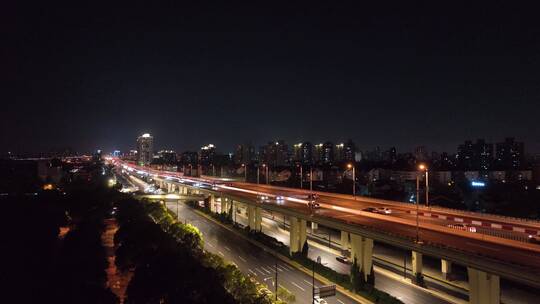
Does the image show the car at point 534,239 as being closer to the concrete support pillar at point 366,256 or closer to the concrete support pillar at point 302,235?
the concrete support pillar at point 366,256

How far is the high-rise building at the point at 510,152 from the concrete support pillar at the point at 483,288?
6004 inches

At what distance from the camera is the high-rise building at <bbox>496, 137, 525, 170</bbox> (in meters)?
160

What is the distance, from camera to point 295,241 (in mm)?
43938

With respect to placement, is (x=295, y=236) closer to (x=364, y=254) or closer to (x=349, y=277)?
(x=349, y=277)

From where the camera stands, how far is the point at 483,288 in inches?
925

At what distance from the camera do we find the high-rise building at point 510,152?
16012 centimetres

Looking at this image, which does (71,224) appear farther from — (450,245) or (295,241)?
(450,245)

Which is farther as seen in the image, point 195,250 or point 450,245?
point 195,250

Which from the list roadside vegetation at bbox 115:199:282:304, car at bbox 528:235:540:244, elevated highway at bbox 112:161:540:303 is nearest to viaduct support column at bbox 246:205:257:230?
elevated highway at bbox 112:161:540:303

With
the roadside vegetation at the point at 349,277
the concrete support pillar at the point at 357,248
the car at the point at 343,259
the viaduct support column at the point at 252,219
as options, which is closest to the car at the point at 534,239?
the roadside vegetation at the point at 349,277

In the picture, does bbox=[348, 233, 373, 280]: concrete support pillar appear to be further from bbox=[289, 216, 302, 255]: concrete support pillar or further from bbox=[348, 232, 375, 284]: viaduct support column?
bbox=[289, 216, 302, 255]: concrete support pillar

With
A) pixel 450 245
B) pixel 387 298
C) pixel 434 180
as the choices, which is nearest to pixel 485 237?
pixel 450 245

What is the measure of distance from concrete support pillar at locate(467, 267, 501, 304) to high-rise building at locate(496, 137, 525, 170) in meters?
152

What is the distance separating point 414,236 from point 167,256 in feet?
57.8
